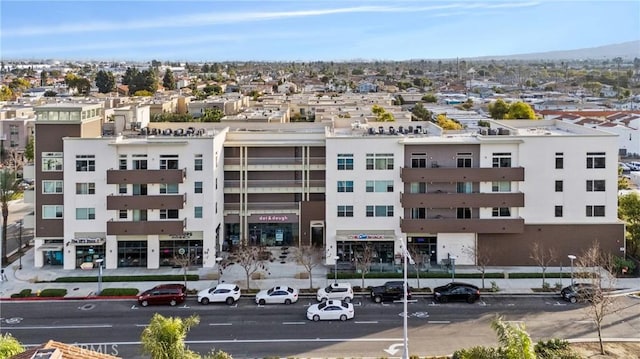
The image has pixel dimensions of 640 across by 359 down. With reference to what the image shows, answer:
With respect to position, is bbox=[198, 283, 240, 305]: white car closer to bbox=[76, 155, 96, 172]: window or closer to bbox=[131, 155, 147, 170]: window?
bbox=[131, 155, 147, 170]: window

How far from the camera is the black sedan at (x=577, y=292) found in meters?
37.0

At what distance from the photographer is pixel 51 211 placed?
48.4 meters

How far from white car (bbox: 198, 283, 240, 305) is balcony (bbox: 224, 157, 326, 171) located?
47.9 ft

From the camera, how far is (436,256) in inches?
1934

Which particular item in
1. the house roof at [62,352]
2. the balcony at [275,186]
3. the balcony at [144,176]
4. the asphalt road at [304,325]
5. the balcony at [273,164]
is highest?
the balcony at [273,164]

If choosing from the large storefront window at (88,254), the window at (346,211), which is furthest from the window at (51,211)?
the window at (346,211)

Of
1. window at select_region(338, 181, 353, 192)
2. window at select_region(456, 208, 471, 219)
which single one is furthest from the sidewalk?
window at select_region(338, 181, 353, 192)

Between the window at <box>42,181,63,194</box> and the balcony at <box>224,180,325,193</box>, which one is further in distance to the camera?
the balcony at <box>224,180,325,193</box>

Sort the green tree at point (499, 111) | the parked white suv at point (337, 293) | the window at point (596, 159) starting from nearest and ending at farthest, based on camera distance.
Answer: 1. the parked white suv at point (337, 293)
2. the window at point (596, 159)
3. the green tree at point (499, 111)

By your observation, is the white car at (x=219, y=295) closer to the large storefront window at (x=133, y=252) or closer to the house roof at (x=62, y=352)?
the large storefront window at (x=133, y=252)

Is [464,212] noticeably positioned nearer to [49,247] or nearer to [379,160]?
[379,160]

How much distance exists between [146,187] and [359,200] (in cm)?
1660

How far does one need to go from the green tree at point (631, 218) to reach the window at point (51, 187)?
44.6m

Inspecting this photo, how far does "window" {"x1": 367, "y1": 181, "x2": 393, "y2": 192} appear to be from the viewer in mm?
48844
